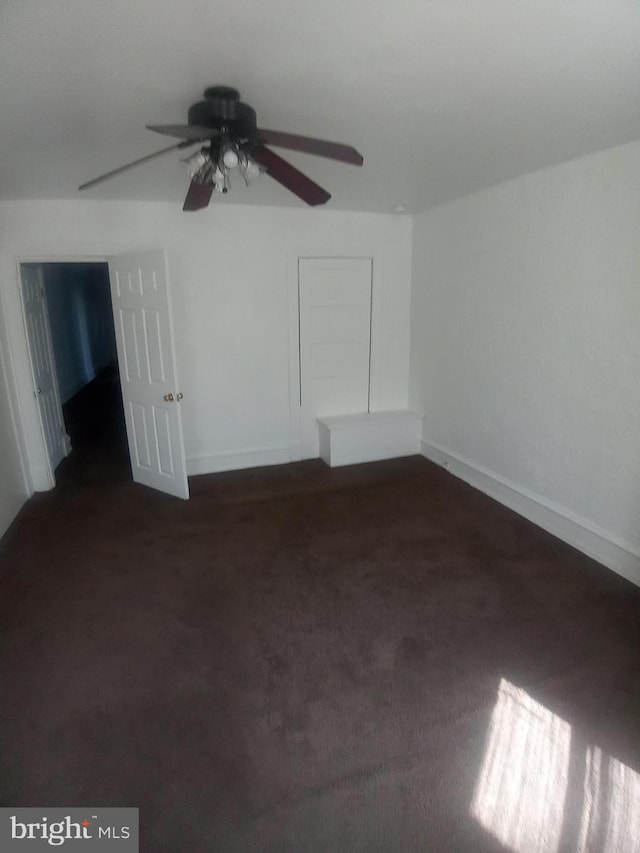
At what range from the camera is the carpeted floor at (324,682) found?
5.16ft

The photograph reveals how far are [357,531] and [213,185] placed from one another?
95.8 inches

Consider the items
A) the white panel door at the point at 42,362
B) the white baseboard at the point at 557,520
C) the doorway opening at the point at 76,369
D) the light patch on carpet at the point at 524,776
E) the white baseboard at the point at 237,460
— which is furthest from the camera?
the white baseboard at the point at 237,460

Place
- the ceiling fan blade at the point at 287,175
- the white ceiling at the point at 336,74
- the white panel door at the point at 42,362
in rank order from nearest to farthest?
1. the white ceiling at the point at 336,74
2. the ceiling fan blade at the point at 287,175
3. the white panel door at the point at 42,362

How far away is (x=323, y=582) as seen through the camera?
111 inches

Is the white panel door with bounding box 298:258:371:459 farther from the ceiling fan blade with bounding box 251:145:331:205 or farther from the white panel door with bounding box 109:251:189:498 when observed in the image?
the ceiling fan blade with bounding box 251:145:331:205

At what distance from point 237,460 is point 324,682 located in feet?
9.09

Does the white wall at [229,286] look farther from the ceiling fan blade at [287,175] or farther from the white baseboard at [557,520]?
the ceiling fan blade at [287,175]

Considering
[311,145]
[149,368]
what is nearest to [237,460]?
[149,368]

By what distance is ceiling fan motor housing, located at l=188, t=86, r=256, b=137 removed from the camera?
1838mm

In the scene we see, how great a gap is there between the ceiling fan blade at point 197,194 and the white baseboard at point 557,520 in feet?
9.85

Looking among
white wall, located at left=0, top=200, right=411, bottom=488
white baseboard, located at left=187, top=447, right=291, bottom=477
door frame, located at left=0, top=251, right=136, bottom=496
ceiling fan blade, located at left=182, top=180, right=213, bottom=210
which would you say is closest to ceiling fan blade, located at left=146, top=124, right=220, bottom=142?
ceiling fan blade, located at left=182, top=180, right=213, bottom=210

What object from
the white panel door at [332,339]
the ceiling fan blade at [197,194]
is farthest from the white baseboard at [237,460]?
the ceiling fan blade at [197,194]

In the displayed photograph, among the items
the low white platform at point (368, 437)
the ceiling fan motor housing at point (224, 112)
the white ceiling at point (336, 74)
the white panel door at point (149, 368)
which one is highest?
the white ceiling at point (336, 74)

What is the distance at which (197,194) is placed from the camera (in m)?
2.33
